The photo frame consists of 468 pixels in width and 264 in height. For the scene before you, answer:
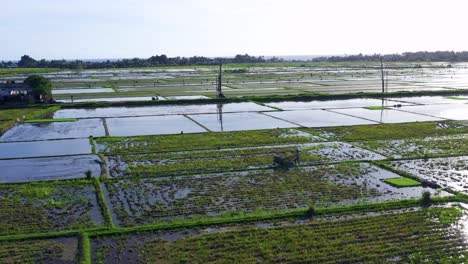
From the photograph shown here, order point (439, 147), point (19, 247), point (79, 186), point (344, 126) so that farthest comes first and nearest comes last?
point (344, 126) → point (439, 147) → point (79, 186) → point (19, 247)

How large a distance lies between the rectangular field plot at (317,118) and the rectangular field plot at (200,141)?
10.5 ft

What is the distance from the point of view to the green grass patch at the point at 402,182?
13416mm

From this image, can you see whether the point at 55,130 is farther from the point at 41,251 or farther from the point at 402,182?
the point at 402,182

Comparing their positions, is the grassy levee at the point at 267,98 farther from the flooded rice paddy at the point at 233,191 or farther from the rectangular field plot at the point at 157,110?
the flooded rice paddy at the point at 233,191

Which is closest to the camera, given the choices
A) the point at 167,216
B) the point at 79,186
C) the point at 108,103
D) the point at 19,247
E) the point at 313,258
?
the point at 313,258

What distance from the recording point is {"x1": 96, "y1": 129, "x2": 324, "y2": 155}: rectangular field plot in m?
18.8

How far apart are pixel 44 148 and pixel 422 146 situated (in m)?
15.7

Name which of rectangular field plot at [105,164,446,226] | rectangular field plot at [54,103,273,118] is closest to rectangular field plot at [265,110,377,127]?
rectangular field plot at [54,103,273,118]

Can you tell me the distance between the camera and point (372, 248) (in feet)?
30.0

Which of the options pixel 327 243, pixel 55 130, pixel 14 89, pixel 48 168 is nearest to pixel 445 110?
pixel 327 243

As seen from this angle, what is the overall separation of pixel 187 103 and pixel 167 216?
916 inches

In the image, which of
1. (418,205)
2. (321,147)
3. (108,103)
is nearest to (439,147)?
(321,147)

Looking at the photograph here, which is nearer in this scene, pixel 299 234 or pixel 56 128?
pixel 299 234

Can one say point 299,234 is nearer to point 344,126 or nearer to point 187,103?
point 344,126
